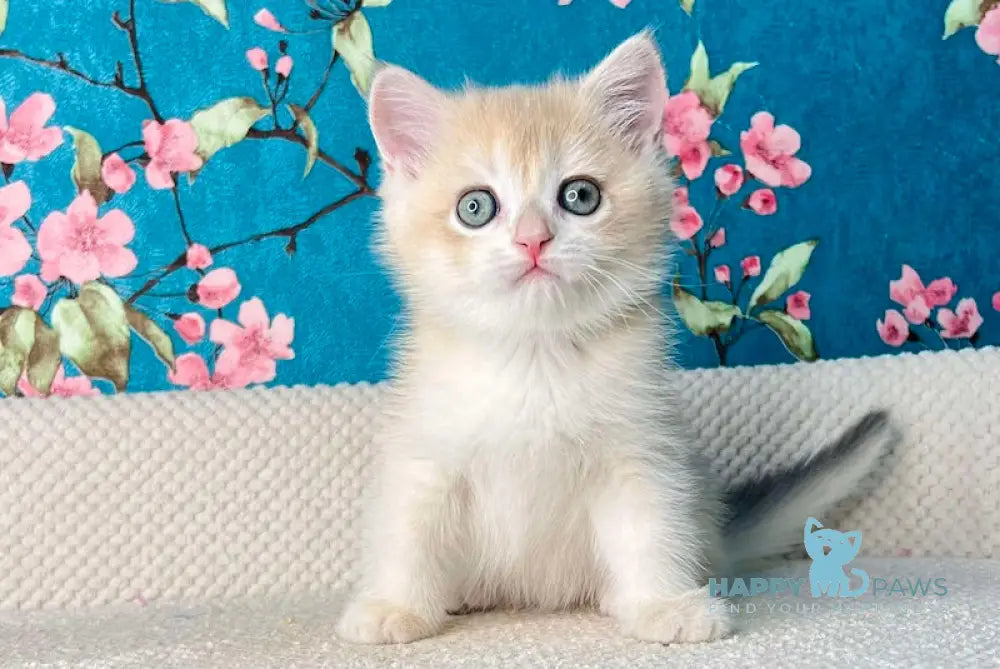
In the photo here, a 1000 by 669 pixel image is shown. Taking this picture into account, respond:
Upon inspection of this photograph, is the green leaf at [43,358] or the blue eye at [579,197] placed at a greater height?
the blue eye at [579,197]

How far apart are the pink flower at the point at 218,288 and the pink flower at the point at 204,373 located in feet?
0.30

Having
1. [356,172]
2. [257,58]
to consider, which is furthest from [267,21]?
[356,172]

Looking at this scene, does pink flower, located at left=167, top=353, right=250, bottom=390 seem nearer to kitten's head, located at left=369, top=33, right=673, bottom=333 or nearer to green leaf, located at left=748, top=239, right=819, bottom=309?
kitten's head, located at left=369, top=33, right=673, bottom=333

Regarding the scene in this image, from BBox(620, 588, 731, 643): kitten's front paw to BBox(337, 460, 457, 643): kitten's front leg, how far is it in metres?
0.20

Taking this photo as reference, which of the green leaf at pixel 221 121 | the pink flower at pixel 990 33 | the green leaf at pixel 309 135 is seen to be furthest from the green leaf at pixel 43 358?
the pink flower at pixel 990 33

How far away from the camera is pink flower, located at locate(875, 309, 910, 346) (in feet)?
6.29

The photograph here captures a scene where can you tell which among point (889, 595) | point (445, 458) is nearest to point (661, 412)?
point (445, 458)

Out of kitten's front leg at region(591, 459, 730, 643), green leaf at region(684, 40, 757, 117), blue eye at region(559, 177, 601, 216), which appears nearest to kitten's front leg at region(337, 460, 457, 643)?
kitten's front leg at region(591, 459, 730, 643)

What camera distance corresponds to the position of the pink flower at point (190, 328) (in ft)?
6.02

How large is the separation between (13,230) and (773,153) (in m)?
1.31

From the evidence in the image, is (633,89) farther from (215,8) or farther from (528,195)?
(215,8)

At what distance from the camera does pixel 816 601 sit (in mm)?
1139

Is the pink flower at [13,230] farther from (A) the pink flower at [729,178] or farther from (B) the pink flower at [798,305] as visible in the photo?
(B) the pink flower at [798,305]

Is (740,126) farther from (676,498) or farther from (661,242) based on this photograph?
(676,498)
